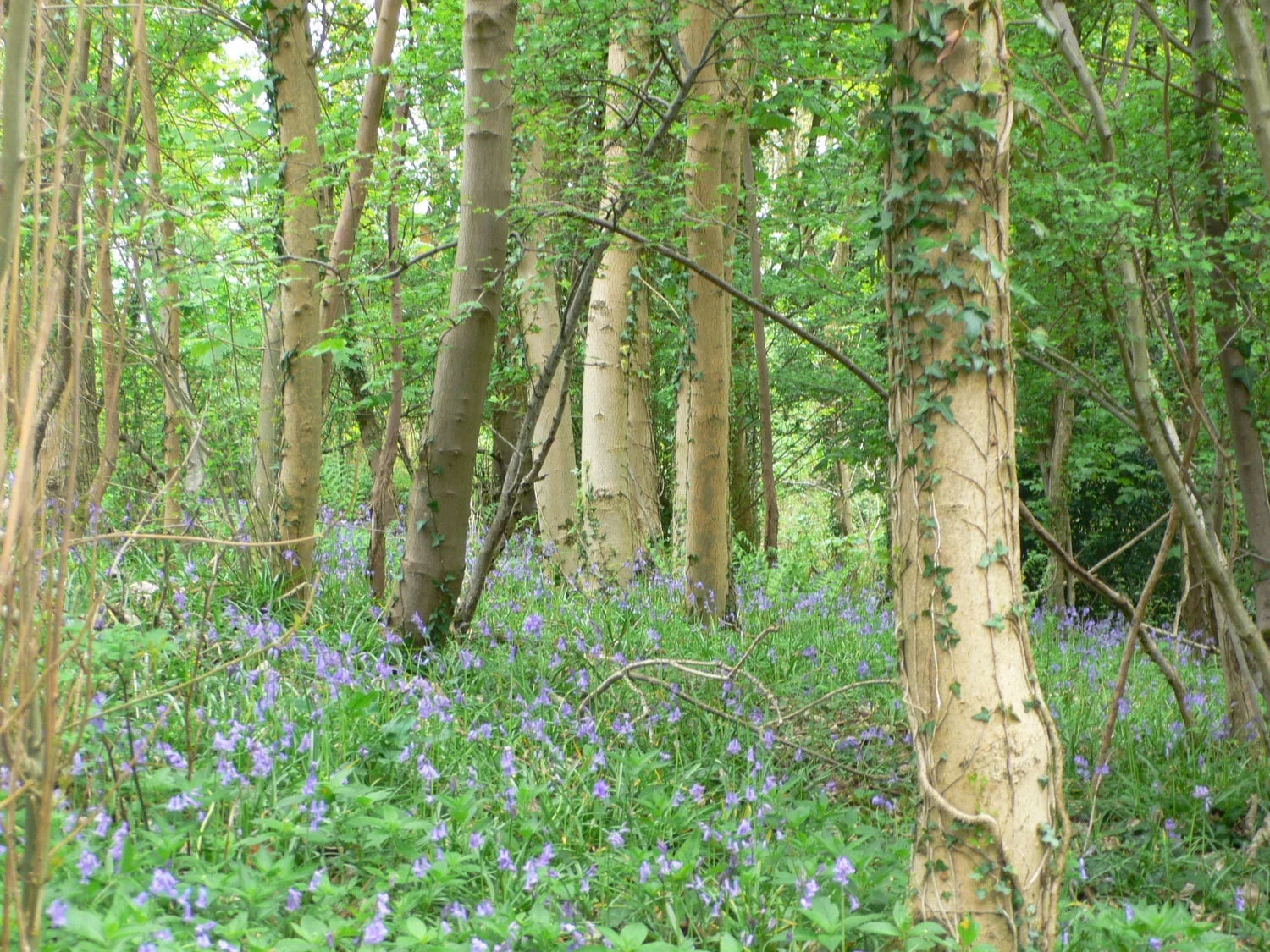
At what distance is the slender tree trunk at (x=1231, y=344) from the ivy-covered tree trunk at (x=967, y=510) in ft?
6.92

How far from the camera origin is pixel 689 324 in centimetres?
645

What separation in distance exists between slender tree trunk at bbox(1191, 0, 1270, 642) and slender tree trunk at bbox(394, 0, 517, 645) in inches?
118

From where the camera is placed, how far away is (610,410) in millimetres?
7375

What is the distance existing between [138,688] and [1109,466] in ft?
28.3

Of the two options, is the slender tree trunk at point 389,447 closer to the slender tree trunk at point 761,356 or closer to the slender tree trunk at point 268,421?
the slender tree trunk at point 268,421

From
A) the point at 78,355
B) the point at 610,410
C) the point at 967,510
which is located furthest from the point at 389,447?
the point at 78,355

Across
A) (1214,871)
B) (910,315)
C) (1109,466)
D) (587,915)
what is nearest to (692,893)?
(587,915)

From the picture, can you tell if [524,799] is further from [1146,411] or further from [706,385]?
[706,385]

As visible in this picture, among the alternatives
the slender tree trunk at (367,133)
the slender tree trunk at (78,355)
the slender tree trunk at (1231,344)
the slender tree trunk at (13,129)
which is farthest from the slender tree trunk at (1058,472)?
the slender tree trunk at (13,129)

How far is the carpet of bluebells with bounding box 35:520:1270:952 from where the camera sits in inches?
90.6

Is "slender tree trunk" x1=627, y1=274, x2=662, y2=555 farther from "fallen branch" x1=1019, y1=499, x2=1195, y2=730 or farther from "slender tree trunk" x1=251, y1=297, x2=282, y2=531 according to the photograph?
"fallen branch" x1=1019, y1=499, x2=1195, y2=730

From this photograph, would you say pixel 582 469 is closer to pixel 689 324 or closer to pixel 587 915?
pixel 689 324

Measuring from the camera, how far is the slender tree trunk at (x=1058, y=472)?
8.68m

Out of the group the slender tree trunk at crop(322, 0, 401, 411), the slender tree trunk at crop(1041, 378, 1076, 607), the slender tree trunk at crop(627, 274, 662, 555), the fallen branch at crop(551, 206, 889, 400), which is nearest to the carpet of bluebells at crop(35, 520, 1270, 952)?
the fallen branch at crop(551, 206, 889, 400)
